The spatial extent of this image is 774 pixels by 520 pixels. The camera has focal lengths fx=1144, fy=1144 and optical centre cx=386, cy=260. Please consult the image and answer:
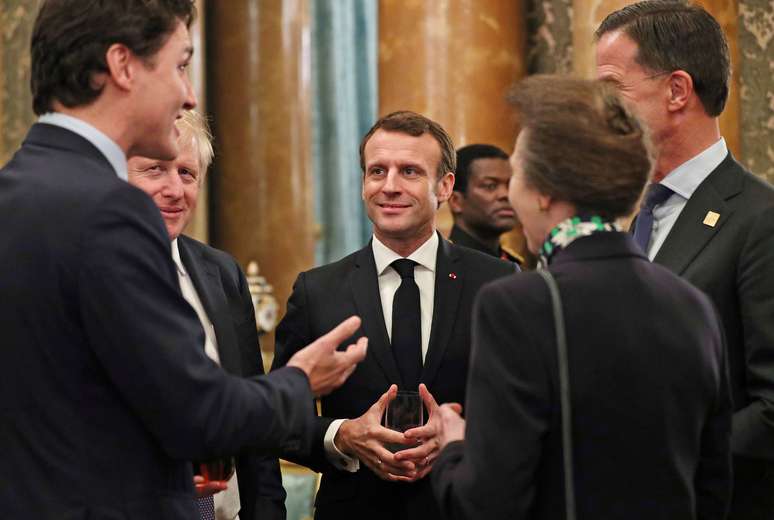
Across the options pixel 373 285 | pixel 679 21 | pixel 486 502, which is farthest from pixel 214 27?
pixel 486 502

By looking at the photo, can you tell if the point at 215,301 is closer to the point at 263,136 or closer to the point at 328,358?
the point at 328,358

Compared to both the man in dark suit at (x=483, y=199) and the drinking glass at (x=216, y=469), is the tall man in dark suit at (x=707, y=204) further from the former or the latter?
the man in dark suit at (x=483, y=199)

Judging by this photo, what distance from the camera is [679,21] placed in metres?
2.89

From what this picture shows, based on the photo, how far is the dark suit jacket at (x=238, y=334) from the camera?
307 cm

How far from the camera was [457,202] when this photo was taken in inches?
214

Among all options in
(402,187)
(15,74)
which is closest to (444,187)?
(402,187)

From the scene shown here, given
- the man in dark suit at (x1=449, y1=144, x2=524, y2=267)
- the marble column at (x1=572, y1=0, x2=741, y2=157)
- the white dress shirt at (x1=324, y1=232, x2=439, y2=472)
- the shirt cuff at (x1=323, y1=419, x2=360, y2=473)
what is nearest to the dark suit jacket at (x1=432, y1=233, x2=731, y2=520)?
the shirt cuff at (x1=323, y1=419, x2=360, y2=473)

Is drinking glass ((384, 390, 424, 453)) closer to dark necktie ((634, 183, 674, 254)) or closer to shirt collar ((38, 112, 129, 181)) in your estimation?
dark necktie ((634, 183, 674, 254))

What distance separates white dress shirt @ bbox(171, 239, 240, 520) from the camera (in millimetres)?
2992

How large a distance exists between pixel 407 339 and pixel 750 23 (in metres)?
2.09

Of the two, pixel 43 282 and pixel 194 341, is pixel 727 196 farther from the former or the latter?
pixel 43 282

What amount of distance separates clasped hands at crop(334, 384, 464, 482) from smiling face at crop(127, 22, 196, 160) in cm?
88

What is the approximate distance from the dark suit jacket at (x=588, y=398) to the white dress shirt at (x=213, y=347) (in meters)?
1.09

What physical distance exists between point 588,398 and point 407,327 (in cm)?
128
